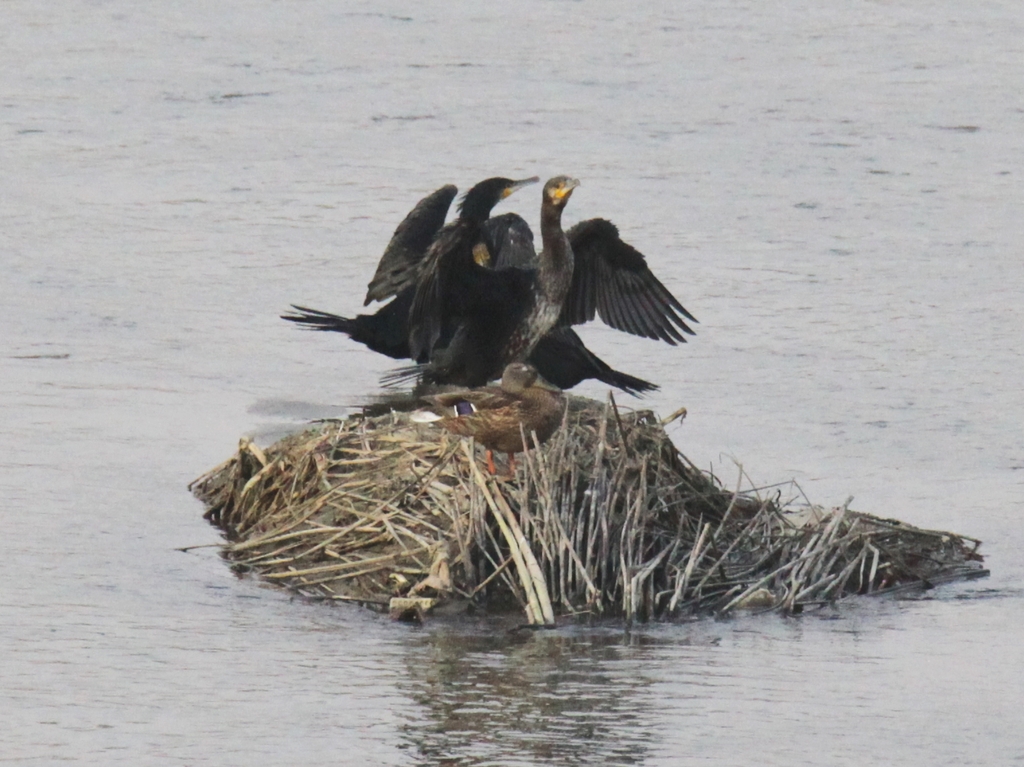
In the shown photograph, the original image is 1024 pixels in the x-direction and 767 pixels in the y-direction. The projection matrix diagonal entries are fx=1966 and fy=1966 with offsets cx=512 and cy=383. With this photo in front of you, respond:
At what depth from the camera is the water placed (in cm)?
492

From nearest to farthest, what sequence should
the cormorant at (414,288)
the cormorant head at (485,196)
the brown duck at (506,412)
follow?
the brown duck at (506,412), the cormorant at (414,288), the cormorant head at (485,196)

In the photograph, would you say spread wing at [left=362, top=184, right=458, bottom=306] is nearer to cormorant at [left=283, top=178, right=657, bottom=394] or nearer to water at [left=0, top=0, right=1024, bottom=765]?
cormorant at [left=283, top=178, right=657, bottom=394]

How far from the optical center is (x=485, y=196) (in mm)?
8453

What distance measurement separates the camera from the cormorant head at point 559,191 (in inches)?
301

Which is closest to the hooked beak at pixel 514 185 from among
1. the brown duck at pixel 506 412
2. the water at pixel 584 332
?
the water at pixel 584 332

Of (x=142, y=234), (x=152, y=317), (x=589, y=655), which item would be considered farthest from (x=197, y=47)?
(x=589, y=655)

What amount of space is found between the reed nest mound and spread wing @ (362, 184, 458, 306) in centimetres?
157

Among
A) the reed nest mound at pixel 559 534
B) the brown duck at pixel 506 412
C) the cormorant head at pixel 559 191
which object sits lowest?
the reed nest mound at pixel 559 534

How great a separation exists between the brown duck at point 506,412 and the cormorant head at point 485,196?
235 centimetres

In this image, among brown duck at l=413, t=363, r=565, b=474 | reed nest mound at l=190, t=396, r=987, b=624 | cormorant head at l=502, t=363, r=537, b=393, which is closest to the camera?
reed nest mound at l=190, t=396, r=987, b=624

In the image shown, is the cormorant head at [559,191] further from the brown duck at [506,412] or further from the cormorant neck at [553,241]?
the brown duck at [506,412]

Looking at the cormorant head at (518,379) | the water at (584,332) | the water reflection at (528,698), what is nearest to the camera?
the water reflection at (528,698)

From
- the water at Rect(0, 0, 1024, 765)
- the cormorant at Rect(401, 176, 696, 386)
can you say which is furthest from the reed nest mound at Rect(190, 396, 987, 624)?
the cormorant at Rect(401, 176, 696, 386)

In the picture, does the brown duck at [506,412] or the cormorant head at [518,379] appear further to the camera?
the cormorant head at [518,379]
